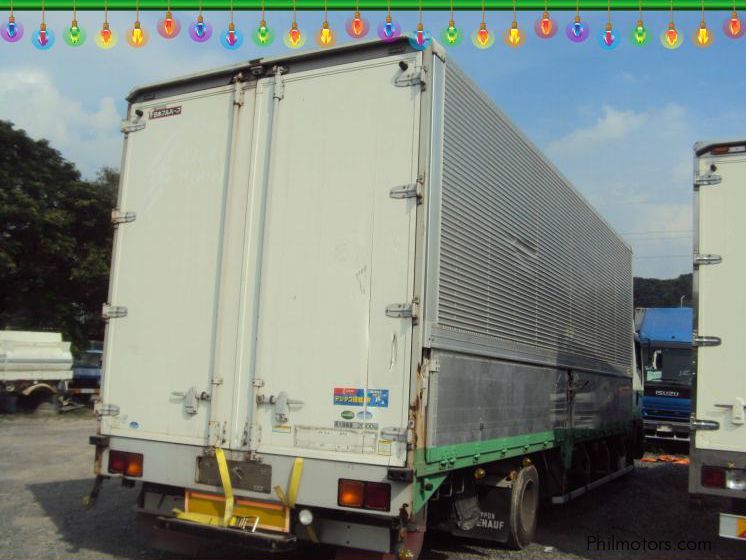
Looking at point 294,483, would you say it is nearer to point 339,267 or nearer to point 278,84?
point 339,267

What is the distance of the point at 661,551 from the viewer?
23.1 ft

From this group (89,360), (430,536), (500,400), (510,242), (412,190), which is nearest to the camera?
(412,190)

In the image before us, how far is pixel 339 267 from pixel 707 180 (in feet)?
10.5

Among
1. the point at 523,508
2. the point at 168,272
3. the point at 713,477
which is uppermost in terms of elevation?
the point at 168,272

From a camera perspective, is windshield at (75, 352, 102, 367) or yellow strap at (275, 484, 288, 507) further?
windshield at (75, 352, 102, 367)

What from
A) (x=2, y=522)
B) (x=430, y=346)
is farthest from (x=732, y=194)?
(x=2, y=522)

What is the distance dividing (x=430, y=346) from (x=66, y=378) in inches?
685

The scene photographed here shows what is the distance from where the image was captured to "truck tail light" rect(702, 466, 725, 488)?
5484 millimetres

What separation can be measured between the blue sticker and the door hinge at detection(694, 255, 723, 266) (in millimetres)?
2890

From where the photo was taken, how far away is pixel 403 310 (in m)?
4.80

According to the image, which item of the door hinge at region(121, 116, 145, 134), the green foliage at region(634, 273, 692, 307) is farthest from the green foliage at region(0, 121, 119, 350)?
the green foliage at region(634, 273, 692, 307)

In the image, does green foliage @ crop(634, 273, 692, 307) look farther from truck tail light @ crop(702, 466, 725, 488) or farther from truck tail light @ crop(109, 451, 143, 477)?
truck tail light @ crop(109, 451, 143, 477)

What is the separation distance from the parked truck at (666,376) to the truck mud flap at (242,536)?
42.2 ft

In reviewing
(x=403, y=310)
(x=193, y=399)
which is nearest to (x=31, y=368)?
(x=193, y=399)
